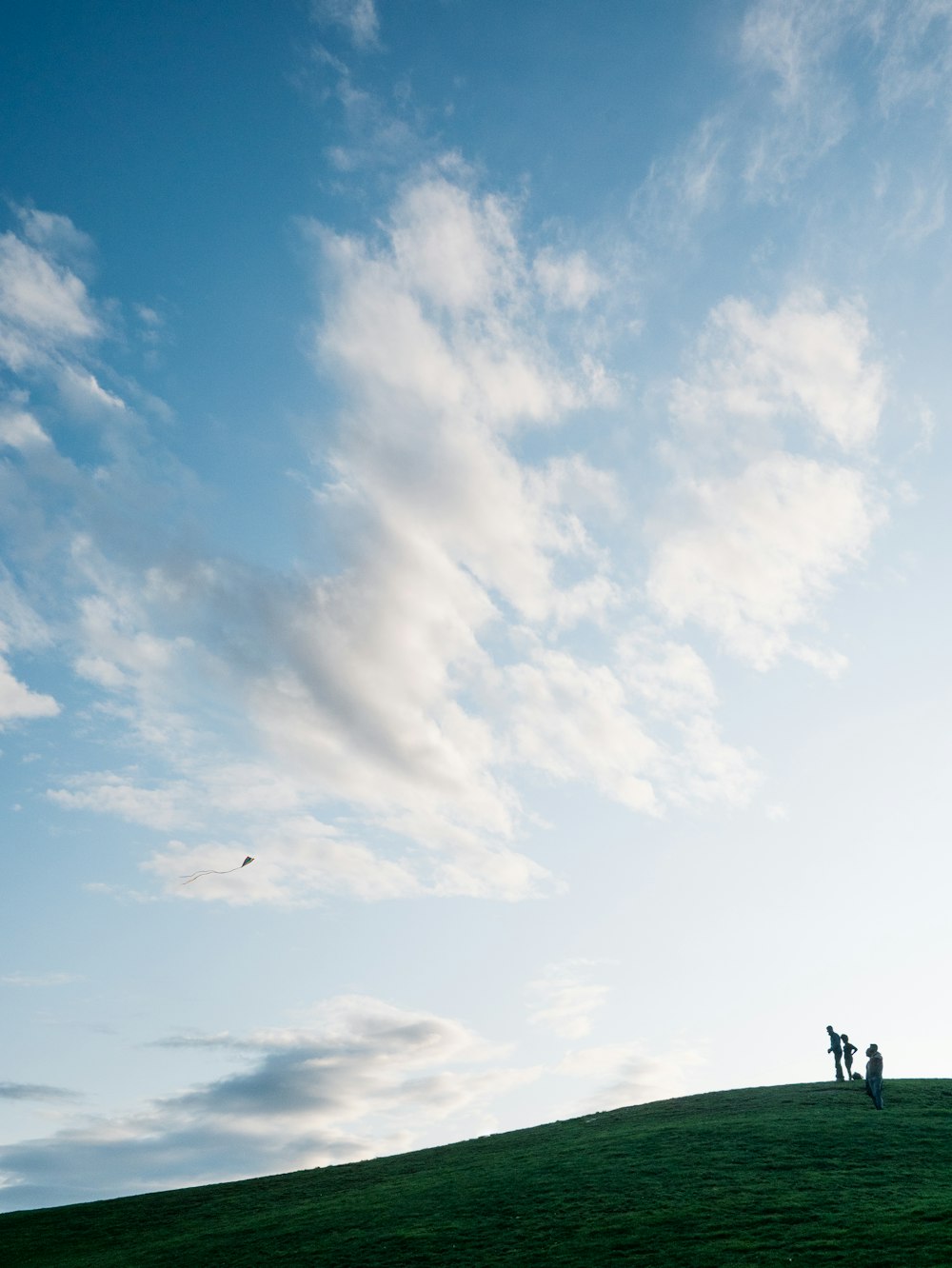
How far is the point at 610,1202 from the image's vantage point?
966 inches

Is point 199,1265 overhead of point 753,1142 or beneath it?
beneath

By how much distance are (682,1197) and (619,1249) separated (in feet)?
15.7

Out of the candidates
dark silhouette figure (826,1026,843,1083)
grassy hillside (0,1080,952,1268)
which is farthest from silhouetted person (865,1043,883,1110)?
dark silhouette figure (826,1026,843,1083)

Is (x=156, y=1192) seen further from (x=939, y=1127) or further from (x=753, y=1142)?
(x=939, y=1127)

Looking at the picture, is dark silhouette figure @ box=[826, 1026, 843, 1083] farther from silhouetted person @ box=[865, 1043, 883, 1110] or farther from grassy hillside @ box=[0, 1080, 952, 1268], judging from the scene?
silhouetted person @ box=[865, 1043, 883, 1110]

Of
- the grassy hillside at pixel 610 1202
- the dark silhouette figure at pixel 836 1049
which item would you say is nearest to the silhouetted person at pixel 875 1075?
the grassy hillside at pixel 610 1202

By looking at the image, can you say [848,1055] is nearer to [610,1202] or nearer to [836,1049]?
[836,1049]

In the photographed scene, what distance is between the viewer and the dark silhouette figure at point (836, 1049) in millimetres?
42781

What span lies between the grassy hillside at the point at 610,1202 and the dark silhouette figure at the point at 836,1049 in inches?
51.8

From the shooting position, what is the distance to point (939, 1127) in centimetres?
3058

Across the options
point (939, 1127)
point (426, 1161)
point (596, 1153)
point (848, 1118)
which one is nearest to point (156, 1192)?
point (426, 1161)

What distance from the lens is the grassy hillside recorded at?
19.9 metres

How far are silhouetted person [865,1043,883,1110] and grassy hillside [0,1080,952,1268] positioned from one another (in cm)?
72

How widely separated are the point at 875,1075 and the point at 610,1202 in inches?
613
